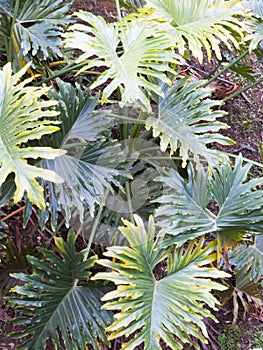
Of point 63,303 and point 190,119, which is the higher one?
point 190,119

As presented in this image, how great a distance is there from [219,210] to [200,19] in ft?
2.45

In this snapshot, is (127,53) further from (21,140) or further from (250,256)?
(250,256)

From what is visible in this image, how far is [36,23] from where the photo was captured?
78.4 inches

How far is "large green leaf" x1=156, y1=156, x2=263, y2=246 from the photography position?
150 cm

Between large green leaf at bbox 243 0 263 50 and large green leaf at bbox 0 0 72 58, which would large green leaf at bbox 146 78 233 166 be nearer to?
large green leaf at bbox 243 0 263 50

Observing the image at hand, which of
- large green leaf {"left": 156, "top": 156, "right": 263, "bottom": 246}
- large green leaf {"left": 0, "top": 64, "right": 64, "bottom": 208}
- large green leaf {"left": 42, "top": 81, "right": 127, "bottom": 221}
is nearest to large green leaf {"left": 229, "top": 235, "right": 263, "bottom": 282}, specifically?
large green leaf {"left": 156, "top": 156, "right": 263, "bottom": 246}

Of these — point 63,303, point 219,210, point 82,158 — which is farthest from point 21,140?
point 219,210

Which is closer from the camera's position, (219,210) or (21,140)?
(21,140)

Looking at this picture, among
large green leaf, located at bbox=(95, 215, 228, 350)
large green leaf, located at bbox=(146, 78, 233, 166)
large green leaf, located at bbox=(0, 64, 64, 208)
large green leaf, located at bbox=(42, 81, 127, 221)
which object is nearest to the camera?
large green leaf, located at bbox=(0, 64, 64, 208)

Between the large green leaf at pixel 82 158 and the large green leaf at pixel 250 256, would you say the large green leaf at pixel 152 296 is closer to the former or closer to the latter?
the large green leaf at pixel 82 158

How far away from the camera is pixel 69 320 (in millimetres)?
1457

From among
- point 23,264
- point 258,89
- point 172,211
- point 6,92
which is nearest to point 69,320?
point 23,264

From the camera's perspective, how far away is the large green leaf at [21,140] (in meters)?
1.08

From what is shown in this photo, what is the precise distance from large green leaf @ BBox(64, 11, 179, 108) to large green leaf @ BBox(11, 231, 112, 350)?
508 millimetres
